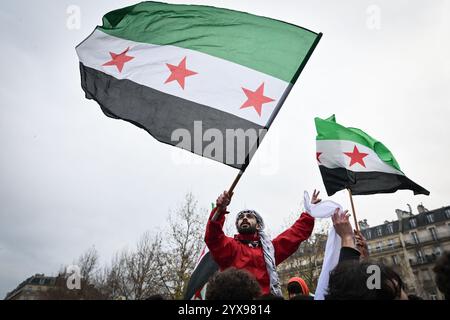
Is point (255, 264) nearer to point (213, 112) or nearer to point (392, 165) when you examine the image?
point (213, 112)

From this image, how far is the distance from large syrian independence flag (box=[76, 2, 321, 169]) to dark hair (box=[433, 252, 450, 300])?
5.82 ft

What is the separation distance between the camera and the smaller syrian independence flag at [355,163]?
17.4ft

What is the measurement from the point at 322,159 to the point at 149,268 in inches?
843

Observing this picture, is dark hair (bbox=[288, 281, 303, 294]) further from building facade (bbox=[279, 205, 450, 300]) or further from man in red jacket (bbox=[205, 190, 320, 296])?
building facade (bbox=[279, 205, 450, 300])

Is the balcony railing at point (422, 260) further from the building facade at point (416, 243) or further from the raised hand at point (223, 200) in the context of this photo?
the raised hand at point (223, 200)

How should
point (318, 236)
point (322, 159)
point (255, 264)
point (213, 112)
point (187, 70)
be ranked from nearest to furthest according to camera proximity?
point (255, 264) → point (213, 112) → point (187, 70) → point (322, 159) → point (318, 236)

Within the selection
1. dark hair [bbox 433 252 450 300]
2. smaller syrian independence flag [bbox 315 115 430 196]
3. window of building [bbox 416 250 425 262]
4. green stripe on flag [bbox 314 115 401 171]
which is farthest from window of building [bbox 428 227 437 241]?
dark hair [bbox 433 252 450 300]

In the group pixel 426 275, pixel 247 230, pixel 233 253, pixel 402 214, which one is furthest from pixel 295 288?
pixel 402 214

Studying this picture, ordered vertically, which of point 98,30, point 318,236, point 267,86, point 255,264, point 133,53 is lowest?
point 255,264

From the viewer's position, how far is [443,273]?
67.2 inches

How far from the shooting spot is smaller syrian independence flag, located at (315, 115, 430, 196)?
17.4ft
